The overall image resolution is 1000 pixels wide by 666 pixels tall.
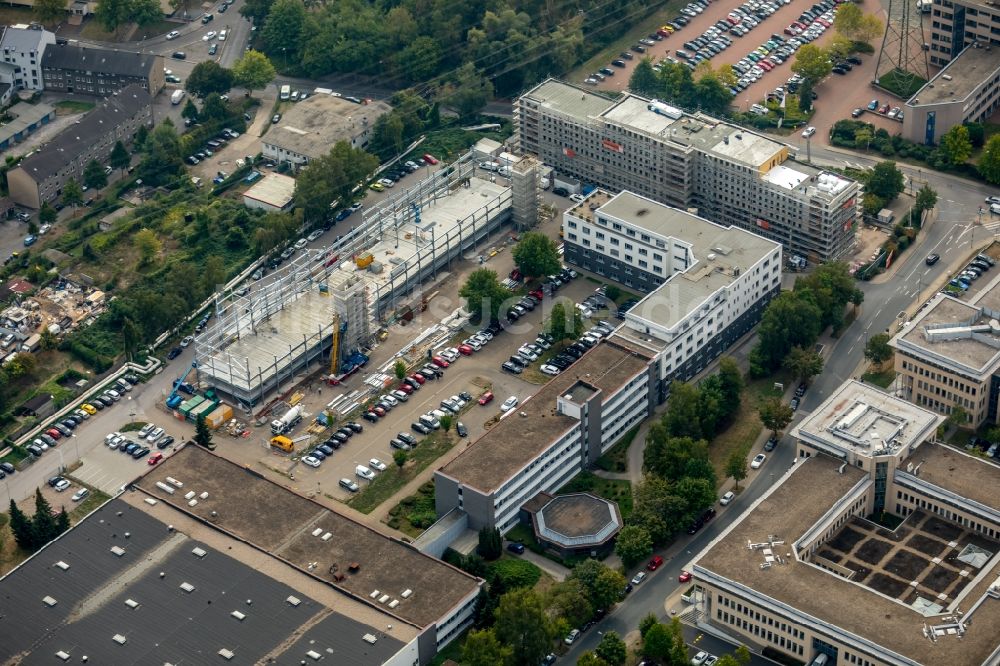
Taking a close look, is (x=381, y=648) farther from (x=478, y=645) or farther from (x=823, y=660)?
(x=823, y=660)

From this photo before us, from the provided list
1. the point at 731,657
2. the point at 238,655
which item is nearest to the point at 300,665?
the point at 238,655

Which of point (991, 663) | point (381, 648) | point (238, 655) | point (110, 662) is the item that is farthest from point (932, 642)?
point (110, 662)

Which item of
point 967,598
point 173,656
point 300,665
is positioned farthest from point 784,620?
point 173,656

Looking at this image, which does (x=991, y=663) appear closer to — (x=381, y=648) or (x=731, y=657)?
(x=731, y=657)

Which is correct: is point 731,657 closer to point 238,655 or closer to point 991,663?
point 991,663
